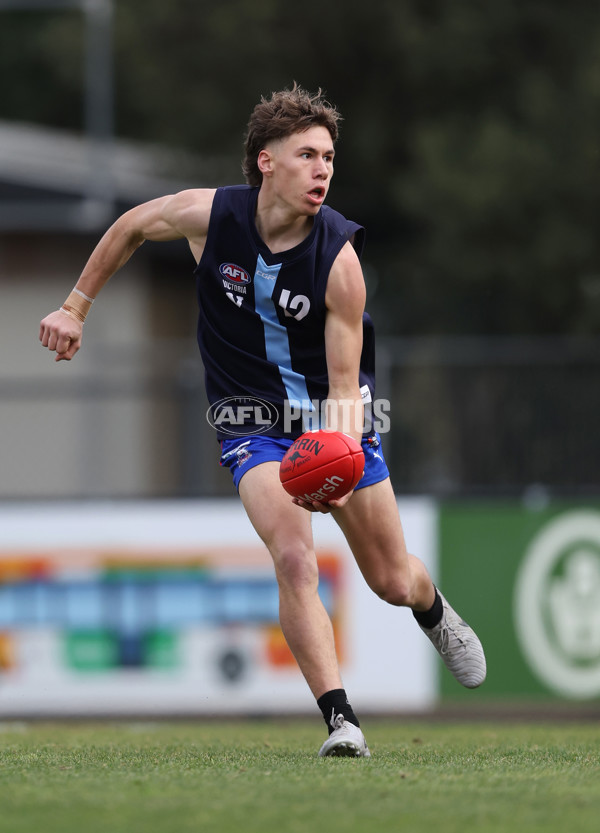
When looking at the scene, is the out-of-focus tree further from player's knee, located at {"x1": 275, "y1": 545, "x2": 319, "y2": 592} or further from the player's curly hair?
player's knee, located at {"x1": 275, "y1": 545, "x2": 319, "y2": 592}

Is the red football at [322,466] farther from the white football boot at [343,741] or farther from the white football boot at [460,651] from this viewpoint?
the white football boot at [460,651]

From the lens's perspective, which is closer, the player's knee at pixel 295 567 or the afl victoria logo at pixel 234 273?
the player's knee at pixel 295 567

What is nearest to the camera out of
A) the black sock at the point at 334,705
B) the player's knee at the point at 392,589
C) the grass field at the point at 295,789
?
the grass field at the point at 295,789

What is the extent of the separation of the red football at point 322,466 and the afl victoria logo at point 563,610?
5453 millimetres

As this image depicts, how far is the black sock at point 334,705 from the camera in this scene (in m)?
5.30

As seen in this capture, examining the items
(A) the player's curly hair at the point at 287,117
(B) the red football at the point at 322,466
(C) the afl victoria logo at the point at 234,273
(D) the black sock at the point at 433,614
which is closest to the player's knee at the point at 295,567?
(B) the red football at the point at 322,466

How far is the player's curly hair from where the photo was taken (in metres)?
5.47

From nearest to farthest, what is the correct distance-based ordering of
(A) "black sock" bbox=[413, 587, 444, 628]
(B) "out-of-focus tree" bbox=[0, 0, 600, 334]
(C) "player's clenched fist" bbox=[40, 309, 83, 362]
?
(C) "player's clenched fist" bbox=[40, 309, 83, 362] < (A) "black sock" bbox=[413, 587, 444, 628] < (B) "out-of-focus tree" bbox=[0, 0, 600, 334]

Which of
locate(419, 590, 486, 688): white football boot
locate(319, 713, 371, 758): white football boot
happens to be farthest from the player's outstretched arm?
locate(419, 590, 486, 688): white football boot

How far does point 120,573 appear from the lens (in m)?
10.8

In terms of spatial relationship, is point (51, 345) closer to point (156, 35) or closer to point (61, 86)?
point (156, 35)

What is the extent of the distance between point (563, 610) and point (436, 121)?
7304mm

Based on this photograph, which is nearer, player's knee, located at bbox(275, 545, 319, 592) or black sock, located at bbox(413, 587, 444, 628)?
player's knee, located at bbox(275, 545, 319, 592)

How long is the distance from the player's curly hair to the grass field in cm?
240
